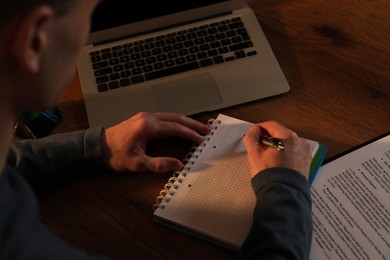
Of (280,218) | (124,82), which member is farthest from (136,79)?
(280,218)

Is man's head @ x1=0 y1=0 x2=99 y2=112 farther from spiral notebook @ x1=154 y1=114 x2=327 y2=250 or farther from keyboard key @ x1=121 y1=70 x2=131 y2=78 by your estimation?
keyboard key @ x1=121 y1=70 x2=131 y2=78

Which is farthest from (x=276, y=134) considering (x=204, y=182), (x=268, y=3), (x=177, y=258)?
(x=268, y=3)

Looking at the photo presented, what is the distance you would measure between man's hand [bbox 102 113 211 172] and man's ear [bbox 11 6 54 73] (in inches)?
15.6

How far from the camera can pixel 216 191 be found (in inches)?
32.2

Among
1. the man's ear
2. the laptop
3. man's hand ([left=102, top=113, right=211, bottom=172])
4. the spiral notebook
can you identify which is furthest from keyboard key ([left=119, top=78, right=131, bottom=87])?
the man's ear

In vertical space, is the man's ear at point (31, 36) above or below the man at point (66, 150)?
above

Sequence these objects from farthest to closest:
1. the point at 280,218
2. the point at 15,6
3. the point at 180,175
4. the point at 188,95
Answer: the point at 188,95 < the point at 180,175 < the point at 280,218 < the point at 15,6

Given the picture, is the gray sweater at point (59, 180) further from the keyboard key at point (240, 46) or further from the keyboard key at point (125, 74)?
the keyboard key at point (240, 46)

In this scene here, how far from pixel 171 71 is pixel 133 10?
16cm

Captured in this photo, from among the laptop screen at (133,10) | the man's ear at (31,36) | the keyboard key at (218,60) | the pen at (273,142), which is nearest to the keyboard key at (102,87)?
the laptop screen at (133,10)

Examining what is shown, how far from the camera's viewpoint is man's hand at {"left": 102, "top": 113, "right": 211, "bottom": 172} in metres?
0.86

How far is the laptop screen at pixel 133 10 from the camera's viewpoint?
1.01 meters

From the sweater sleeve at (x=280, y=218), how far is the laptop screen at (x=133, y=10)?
1.50ft

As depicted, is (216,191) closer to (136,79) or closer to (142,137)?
(142,137)
